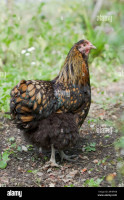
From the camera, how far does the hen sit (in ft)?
13.3

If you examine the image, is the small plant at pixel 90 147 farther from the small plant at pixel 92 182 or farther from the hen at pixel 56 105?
the small plant at pixel 92 182

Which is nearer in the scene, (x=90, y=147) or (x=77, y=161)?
(x=77, y=161)

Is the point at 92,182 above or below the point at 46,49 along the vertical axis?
below

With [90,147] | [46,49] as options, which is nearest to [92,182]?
[90,147]

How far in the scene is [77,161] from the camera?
4605 mm

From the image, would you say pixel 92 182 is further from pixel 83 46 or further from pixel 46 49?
pixel 46 49

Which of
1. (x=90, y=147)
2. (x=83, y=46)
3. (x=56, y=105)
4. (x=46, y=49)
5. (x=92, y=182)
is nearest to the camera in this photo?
(x=92, y=182)

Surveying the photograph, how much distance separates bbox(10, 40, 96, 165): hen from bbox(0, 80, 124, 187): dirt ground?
14.0 inches

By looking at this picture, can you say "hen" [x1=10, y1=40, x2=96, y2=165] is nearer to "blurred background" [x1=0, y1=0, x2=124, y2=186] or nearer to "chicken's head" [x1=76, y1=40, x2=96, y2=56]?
"chicken's head" [x1=76, y1=40, x2=96, y2=56]

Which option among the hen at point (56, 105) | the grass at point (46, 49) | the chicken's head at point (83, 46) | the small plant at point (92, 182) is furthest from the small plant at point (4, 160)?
the grass at point (46, 49)

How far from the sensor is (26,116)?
409 centimetres

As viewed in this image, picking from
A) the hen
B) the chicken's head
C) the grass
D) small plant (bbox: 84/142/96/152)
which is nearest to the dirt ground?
small plant (bbox: 84/142/96/152)

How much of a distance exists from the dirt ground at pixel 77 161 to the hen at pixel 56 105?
356 millimetres

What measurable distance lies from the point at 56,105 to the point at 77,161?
3.55ft
